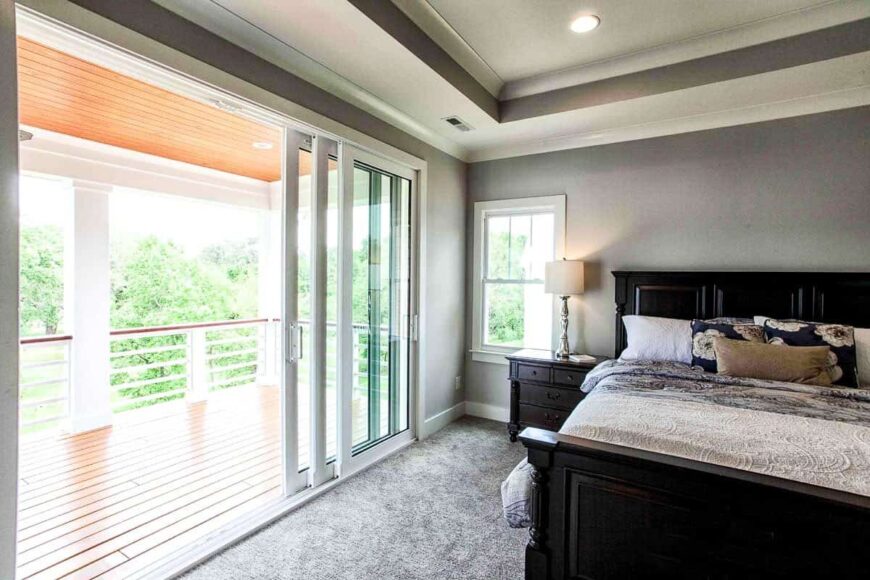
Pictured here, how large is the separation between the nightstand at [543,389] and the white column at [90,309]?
12.3 ft

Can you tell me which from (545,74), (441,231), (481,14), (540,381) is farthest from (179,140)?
(540,381)

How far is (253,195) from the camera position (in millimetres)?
5293

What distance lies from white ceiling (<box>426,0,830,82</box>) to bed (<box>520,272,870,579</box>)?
2.12 meters

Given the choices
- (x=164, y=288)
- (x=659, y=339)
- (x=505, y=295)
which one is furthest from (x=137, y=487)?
(x=164, y=288)

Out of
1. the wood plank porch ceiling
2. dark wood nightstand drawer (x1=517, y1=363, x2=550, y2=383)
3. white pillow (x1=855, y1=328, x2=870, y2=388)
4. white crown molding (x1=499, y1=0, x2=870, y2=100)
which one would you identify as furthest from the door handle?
white pillow (x1=855, y1=328, x2=870, y2=388)

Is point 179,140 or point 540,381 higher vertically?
point 179,140

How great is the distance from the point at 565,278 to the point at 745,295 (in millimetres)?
1262

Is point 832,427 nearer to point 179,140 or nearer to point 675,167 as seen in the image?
point 675,167

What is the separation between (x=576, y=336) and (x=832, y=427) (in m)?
2.10

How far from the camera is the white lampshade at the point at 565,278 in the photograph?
11.4 feet

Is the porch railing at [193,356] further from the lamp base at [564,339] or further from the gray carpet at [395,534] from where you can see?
the lamp base at [564,339]

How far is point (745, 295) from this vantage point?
3.02 meters

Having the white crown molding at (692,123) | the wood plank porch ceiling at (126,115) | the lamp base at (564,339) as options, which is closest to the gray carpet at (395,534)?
the lamp base at (564,339)

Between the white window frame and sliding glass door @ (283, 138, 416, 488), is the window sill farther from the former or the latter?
sliding glass door @ (283, 138, 416, 488)
